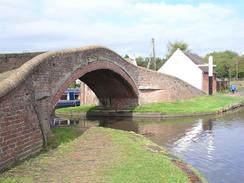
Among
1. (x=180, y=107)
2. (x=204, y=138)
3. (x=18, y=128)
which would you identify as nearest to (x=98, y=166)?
(x=18, y=128)

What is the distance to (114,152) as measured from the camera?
11852mm

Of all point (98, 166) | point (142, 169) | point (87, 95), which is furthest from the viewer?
point (87, 95)

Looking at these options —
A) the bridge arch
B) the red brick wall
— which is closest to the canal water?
the bridge arch

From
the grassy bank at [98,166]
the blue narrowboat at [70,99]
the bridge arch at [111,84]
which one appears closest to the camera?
the grassy bank at [98,166]

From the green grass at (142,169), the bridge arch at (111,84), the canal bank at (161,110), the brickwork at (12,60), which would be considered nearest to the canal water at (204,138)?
the canal bank at (161,110)

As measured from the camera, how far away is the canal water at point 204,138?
512 inches

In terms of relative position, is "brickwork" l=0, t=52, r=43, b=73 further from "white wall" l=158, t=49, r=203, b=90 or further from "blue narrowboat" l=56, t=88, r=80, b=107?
"white wall" l=158, t=49, r=203, b=90

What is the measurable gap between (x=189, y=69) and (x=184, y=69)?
63 cm

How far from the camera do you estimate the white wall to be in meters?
44.4

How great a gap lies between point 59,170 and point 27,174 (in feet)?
2.70

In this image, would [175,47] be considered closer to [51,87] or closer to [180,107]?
[180,107]

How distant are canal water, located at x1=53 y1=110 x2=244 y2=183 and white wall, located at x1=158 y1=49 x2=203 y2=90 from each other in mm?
13375

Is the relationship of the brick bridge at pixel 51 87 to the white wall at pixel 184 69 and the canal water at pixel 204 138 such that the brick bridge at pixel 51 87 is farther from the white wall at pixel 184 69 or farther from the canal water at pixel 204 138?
the white wall at pixel 184 69

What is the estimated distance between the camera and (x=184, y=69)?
45.2 metres
